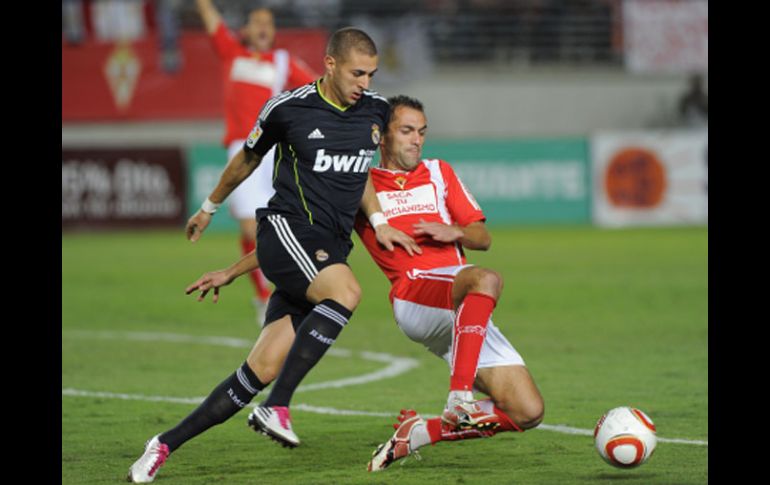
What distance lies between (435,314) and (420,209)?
2.13 ft

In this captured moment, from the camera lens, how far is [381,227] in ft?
20.9

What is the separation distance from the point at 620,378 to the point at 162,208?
52.8 ft

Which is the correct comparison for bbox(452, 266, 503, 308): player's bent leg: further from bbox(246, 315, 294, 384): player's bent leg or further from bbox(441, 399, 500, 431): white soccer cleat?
bbox(246, 315, 294, 384): player's bent leg

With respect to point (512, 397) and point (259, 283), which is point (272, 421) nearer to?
point (512, 397)

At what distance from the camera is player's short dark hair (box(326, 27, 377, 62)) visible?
20.1 feet

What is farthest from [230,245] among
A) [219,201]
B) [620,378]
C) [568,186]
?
[219,201]

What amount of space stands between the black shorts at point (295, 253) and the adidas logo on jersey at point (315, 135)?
0.41 meters

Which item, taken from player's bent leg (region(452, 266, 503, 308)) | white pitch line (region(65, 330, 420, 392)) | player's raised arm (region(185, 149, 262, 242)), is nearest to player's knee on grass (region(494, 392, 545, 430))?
player's bent leg (region(452, 266, 503, 308))

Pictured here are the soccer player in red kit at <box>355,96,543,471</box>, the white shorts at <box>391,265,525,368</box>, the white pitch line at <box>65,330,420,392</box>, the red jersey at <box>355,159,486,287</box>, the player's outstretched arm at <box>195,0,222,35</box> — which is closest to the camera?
the soccer player in red kit at <box>355,96,543,471</box>

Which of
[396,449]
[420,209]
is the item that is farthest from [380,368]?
[396,449]

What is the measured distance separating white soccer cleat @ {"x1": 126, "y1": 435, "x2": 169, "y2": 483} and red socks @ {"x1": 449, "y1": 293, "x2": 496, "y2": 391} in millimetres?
1334

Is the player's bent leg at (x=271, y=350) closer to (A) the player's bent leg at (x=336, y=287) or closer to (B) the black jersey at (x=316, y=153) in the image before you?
(A) the player's bent leg at (x=336, y=287)

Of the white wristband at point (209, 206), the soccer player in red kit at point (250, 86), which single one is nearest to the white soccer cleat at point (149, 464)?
the white wristband at point (209, 206)
